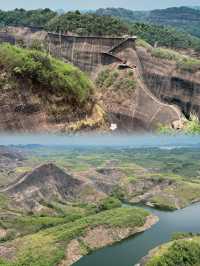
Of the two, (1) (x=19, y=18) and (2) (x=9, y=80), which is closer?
(2) (x=9, y=80)

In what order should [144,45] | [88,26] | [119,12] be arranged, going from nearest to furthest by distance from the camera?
[144,45] → [88,26] → [119,12]

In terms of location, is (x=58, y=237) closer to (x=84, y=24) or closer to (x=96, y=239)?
(x=96, y=239)

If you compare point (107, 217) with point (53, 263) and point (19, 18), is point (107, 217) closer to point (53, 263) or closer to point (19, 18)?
point (53, 263)

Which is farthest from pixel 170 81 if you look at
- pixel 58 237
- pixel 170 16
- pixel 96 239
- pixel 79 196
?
pixel 170 16

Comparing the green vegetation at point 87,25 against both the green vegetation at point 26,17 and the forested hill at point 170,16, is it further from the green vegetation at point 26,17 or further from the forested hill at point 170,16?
the forested hill at point 170,16

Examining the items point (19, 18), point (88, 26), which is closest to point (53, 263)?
point (88, 26)

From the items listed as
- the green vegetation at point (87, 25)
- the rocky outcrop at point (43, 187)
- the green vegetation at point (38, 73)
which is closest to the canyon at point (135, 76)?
the green vegetation at point (87, 25)
